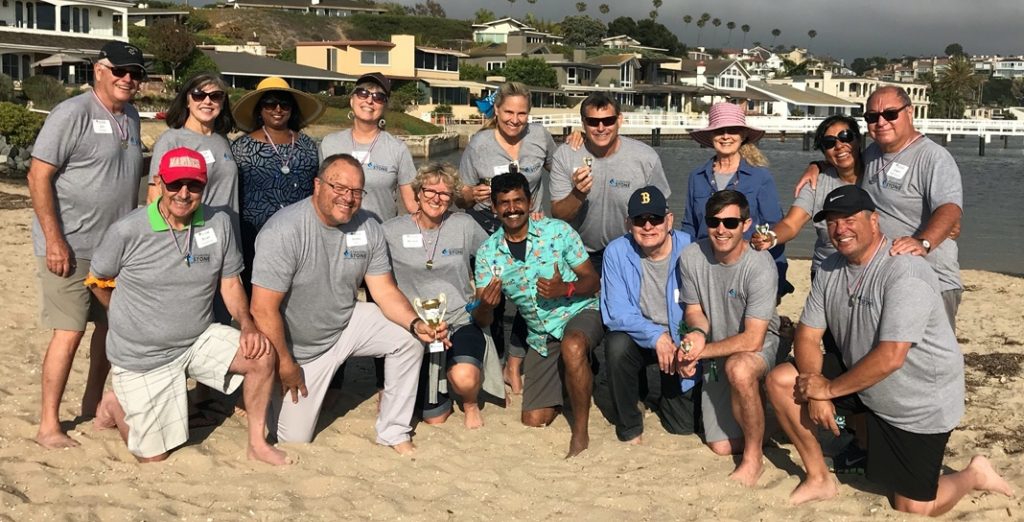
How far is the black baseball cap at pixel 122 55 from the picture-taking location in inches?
204

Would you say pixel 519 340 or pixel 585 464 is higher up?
pixel 519 340

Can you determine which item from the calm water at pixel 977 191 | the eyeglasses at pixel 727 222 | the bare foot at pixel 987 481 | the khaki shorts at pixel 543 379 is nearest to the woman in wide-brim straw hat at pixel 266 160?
the khaki shorts at pixel 543 379

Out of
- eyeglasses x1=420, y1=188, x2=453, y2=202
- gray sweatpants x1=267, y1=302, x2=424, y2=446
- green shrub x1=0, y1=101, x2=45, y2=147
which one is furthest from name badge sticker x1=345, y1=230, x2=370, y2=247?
green shrub x1=0, y1=101, x2=45, y2=147

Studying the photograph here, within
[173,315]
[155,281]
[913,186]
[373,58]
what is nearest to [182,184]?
[155,281]

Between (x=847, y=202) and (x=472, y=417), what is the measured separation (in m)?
2.86

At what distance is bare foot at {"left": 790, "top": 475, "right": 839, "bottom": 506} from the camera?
4797 millimetres

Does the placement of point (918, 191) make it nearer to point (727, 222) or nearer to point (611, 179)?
point (727, 222)

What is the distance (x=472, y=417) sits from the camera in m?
6.07

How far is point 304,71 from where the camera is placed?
197ft

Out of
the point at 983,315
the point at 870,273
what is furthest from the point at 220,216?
the point at 983,315

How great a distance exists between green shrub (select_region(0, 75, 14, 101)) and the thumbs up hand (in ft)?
122

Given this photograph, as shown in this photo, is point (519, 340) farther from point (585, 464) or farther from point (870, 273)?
point (870, 273)

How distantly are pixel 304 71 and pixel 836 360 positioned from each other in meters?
58.8

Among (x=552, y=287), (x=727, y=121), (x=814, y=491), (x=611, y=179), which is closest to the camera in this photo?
(x=814, y=491)
